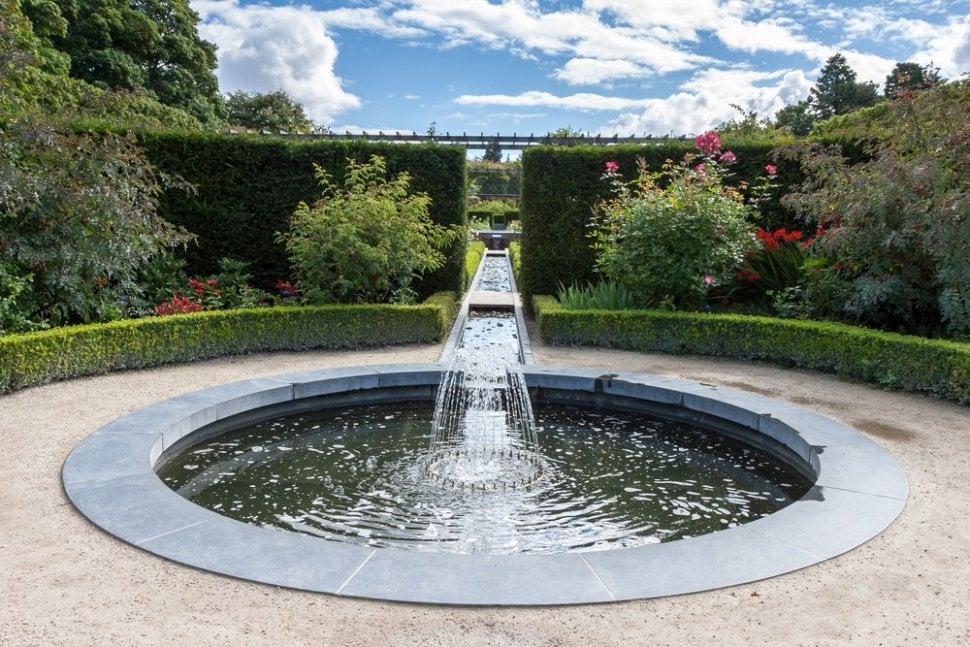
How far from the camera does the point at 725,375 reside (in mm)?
7258

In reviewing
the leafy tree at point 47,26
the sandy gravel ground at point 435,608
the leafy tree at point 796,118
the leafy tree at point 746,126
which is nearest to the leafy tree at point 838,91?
the leafy tree at point 796,118

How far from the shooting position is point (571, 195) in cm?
1130

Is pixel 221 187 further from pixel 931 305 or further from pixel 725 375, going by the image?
pixel 931 305

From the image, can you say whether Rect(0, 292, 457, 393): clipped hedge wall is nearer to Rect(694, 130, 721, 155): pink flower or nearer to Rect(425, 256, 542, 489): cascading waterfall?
Rect(425, 256, 542, 489): cascading waterfall

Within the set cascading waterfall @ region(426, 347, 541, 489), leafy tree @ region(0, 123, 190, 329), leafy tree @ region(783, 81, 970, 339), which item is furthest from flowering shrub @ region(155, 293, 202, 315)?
leafy tree @ region(783, 81, 970, 339)

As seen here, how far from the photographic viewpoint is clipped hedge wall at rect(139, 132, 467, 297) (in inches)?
432

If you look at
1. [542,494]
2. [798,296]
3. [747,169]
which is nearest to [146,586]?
[542,494]

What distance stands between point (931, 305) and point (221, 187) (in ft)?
32.3

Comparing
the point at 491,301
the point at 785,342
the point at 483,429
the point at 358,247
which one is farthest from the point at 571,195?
the point at 483,429

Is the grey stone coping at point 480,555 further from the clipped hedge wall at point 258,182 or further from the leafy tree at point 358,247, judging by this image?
the clipped hedge wall at point 258,182

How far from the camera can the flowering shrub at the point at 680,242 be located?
29.2 ft

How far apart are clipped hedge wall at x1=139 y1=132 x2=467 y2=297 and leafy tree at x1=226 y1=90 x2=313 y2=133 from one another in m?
28.2

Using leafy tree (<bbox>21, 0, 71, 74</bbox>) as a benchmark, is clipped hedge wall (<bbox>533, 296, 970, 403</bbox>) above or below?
below

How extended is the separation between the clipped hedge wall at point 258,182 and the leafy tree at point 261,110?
92.6 ft
